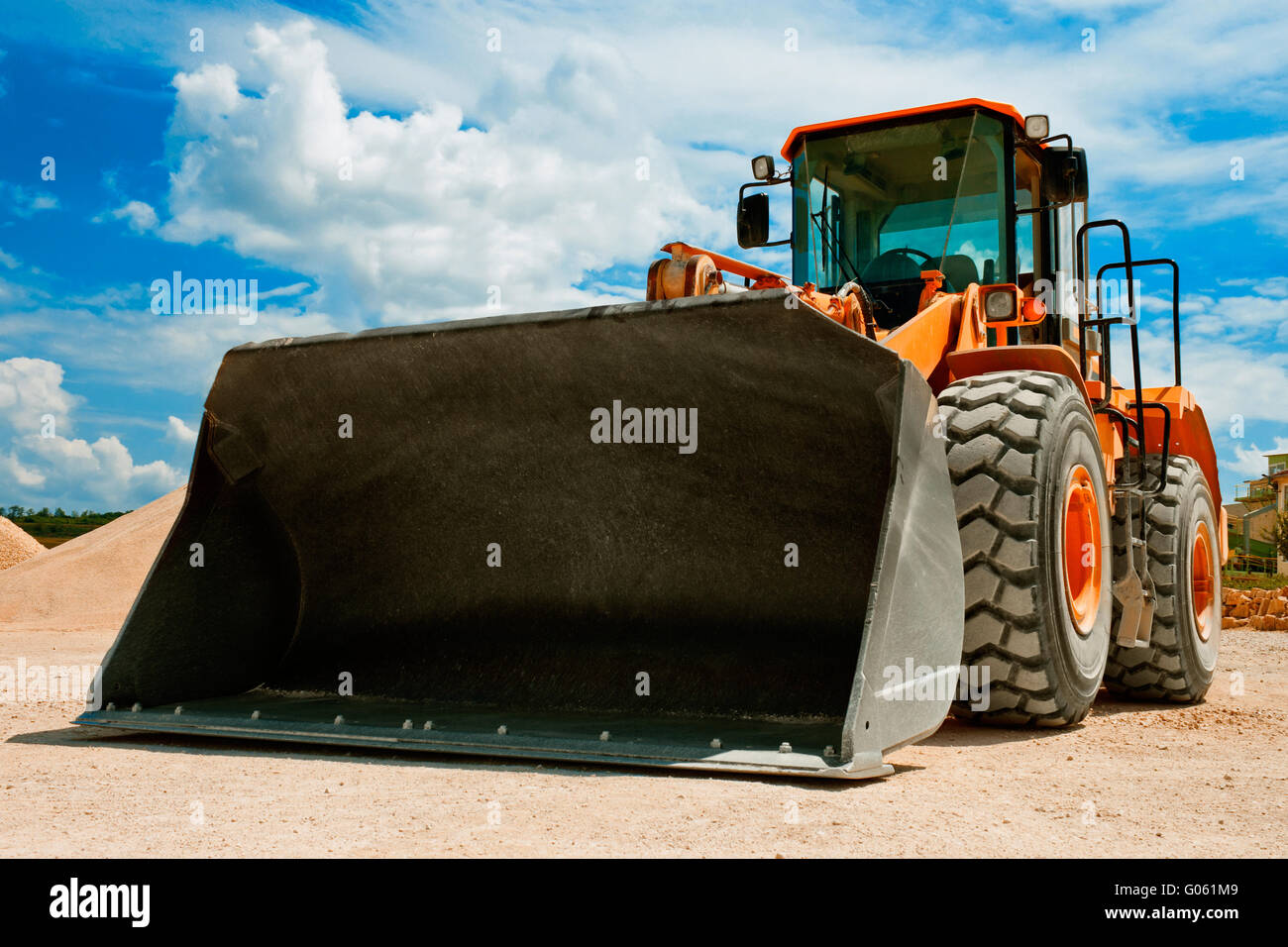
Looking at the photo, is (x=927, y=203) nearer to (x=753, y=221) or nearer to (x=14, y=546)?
(x=753, y=221)

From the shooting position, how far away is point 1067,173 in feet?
16.8

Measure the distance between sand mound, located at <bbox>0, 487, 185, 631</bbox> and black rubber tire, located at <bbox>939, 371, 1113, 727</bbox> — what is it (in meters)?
11.3

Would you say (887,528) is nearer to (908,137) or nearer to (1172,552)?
(908,137)

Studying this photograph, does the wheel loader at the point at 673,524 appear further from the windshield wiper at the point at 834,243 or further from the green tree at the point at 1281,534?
the green tree at the point at 1281,534

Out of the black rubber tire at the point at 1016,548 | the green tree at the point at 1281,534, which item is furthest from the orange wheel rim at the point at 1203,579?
the green tree at the point at 1281,534

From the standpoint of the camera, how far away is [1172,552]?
19.0 feet

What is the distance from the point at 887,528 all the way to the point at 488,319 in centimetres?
163

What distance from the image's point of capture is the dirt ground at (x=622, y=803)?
2420 millimetres

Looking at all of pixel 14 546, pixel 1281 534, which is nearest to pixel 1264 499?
pixel 1281 534

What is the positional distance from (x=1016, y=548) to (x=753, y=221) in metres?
2.61

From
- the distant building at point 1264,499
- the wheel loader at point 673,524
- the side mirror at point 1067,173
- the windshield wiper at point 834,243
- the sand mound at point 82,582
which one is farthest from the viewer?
the distant building at point 1264,499

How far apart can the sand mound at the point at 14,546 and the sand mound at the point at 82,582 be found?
3.41 metres

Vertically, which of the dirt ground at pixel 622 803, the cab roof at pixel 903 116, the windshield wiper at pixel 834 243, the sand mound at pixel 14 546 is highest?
the cab roof at pixel 903 116
